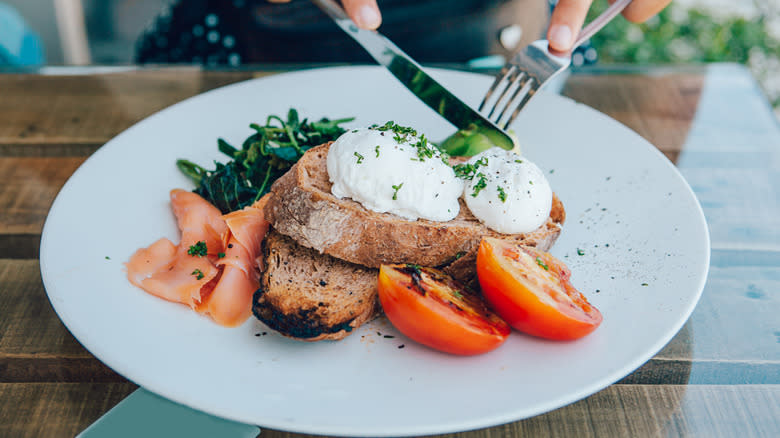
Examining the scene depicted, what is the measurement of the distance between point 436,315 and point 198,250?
0.90 meters

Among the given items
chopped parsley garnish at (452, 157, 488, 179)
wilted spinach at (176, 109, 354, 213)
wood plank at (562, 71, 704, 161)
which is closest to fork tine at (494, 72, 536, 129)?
chopped parsley garnish at (452, 157, 488, 179)

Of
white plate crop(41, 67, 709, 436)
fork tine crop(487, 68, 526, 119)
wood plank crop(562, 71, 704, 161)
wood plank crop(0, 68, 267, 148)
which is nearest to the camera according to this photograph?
white plate crop(41, 67, 709, 436)

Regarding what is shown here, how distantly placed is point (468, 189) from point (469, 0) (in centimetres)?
175

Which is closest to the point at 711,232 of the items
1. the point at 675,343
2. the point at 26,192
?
the point at 675,343

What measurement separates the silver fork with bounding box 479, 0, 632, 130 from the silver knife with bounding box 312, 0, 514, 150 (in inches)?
2.6

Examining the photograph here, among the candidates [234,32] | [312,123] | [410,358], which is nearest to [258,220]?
[312,123]

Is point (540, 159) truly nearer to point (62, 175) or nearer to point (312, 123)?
point (312, 123)

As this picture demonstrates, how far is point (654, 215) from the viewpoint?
7.08 ft

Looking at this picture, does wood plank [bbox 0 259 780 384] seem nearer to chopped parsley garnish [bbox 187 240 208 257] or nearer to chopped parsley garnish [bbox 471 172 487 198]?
chopped parsley garnish [bbox 187 240 208 257]

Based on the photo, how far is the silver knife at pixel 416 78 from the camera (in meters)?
2.42

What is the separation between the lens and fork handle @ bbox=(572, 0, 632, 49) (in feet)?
7.66

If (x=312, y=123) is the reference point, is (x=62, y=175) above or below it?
below

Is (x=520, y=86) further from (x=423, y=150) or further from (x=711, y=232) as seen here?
(x=711, y=232)

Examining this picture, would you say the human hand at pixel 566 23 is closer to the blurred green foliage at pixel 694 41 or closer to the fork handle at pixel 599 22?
the fork handle at pixel 599 22
